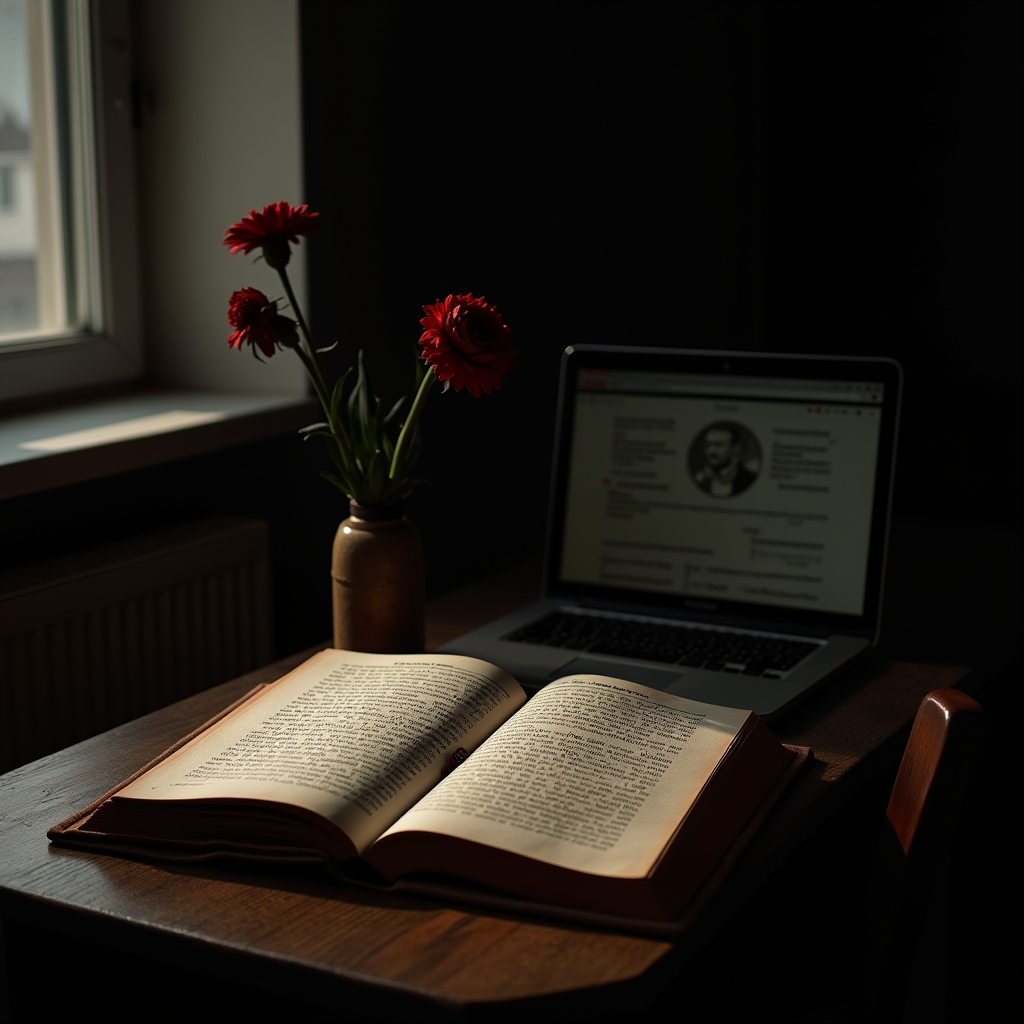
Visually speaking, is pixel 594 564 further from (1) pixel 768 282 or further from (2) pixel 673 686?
(1) pixel 768 282

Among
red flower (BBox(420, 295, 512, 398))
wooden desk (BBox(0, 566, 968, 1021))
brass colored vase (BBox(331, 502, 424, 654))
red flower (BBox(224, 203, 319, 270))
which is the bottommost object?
wooden desk (BBox(0, 566, 968, 1021))

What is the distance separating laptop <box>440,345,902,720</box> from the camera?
1.25 metres

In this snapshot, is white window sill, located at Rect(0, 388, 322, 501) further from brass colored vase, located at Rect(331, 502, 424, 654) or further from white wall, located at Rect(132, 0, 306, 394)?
brass colored vase, located at Rect(331, 502, 424, 654)

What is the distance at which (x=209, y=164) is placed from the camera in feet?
5.12

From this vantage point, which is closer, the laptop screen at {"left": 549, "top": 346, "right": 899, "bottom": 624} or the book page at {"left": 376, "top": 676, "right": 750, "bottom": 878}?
the book page at {"left": 376, "top": 676, "right": 750, "bottom": 878}

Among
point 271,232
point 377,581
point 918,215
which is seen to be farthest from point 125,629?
point 918,215

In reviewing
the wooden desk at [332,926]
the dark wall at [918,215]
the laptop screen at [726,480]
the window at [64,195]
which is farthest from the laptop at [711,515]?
the dark wall at [918,215]

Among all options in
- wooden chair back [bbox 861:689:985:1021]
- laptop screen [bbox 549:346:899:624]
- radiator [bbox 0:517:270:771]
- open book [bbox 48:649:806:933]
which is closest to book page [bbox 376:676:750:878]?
open book [bbox 48:649:806:933]

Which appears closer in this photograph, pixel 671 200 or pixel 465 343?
pixel 465 343

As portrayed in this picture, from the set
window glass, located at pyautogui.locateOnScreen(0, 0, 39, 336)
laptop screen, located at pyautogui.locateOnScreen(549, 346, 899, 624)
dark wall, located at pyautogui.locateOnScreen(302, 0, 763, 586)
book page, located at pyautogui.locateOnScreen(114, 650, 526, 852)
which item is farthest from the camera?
dark wall, located at pyautogui.locateOnScreen(302, 0, 763, 586)

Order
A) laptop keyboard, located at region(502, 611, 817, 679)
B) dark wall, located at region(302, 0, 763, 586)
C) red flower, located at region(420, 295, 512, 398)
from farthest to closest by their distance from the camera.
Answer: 1. dark wall, located at region(302, 0, 763, 586)
2. laptop keyboard, located at region(502, 611, 817, 679)
3. red flower, located at region(420, 295, 512, 398)

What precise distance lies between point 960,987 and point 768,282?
4.07 ft

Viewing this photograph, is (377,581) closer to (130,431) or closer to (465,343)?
(465,343)

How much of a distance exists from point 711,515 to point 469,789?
599mm
